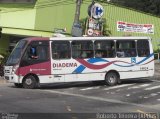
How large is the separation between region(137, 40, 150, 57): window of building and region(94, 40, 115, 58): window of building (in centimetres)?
161

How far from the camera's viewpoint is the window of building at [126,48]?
27.6m

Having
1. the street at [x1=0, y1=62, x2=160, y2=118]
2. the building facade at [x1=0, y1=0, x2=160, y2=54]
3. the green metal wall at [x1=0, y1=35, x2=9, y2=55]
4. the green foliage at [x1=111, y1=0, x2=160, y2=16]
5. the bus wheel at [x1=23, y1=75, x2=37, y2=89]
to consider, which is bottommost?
the street at [x1=0, y1=62, x2=160, y2=118]

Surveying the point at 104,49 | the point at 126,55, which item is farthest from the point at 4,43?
the point at 126,55

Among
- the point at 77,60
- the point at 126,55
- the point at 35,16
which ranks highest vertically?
the point at 35,16

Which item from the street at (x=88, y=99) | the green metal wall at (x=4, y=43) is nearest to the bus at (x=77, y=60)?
the street at (x=88, y=99)

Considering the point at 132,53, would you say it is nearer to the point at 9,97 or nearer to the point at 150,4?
the point at 9,97

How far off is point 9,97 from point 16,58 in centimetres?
539

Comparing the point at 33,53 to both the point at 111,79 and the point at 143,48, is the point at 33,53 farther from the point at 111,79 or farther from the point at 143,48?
the point at 143,48

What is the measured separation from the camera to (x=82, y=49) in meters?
26.9

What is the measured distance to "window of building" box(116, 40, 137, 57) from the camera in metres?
27.6

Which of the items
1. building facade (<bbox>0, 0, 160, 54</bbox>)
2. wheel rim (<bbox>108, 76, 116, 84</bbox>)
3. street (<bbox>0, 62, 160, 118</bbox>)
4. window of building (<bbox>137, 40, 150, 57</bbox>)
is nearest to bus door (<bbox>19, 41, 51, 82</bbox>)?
street (<bbox>0, 62, 160, 118</bbox>)

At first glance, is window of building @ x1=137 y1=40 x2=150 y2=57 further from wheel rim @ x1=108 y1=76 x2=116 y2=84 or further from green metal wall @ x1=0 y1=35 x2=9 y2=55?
green metal wall @ x1=0 y1=35 x2=9 y2=55

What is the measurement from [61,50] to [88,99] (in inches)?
235

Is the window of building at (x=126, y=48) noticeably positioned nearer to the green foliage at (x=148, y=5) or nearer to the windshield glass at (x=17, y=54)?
the windshield glass at (x=17, y=54)
